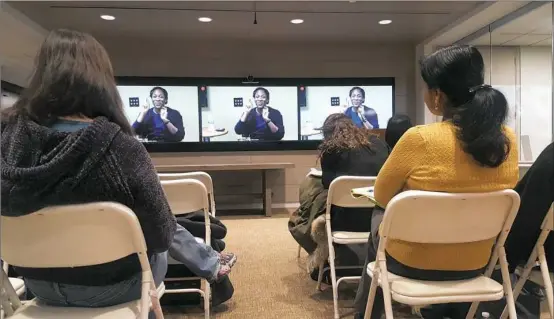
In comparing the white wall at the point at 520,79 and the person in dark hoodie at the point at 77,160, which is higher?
the white wall at the point at 520,79

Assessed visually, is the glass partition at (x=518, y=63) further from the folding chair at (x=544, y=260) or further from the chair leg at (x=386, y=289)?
the chair leg at (x=386, y=289)

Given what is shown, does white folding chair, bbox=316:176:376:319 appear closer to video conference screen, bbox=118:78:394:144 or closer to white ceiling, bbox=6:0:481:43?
white ceiling, bbox=6:0:481:43

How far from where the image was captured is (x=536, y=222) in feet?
4.01

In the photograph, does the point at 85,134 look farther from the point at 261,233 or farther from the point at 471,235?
the point at 261,233

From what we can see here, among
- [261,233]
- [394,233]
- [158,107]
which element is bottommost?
[261,233]

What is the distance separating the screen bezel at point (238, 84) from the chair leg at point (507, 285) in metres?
4.10

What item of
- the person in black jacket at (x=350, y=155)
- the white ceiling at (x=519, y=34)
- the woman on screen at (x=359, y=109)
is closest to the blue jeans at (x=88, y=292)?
the person in black jacket at (x=350, y=155)

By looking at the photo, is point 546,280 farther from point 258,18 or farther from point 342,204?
point 258,18

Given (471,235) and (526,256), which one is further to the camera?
(526,256)

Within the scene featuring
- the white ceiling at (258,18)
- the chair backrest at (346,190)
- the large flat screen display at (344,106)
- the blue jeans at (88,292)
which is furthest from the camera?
the large flat screen display at (344,106)

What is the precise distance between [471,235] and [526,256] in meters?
0.26

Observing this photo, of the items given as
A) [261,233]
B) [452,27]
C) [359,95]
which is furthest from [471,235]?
[359,95]

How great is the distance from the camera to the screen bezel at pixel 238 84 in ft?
16.6

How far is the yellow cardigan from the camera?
46.4 inches
